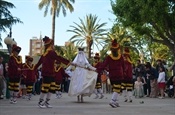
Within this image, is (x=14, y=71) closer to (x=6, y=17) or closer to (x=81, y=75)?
(x=81, y=75)

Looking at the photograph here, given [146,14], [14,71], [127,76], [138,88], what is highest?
[146,14]

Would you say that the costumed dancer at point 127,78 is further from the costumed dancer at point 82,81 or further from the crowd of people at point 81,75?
the costumed dancer at point 82,81

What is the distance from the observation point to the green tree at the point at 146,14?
25.0 metres

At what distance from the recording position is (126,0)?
26266 mm

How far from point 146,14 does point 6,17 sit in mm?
12051

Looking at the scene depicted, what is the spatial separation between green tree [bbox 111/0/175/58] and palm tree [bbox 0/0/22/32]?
851 centimetres

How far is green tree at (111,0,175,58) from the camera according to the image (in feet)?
81.9

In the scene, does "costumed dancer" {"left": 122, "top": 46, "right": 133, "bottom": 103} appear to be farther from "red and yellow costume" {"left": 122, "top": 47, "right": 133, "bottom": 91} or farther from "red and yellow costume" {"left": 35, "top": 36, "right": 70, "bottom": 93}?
"red and yellow costume" {"left": 35, "top": 36, "right": 70, "bottom": 93}

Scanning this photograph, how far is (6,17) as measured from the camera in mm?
29734

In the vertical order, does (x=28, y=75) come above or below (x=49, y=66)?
below

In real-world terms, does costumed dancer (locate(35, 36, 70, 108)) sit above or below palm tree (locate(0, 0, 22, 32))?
below

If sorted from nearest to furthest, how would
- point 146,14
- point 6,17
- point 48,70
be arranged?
point 48,70
point 146,14
point 6,17

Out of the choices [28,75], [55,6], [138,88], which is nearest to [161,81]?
[138,88]

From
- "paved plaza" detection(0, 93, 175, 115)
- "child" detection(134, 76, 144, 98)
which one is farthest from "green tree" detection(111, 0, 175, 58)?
"paved plaza" detection(0, 93, 175, 115)
